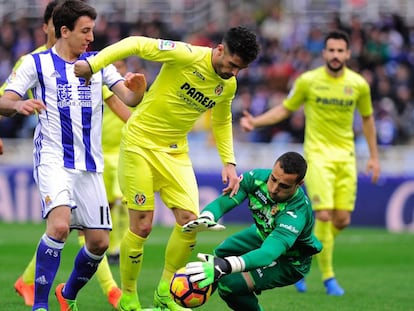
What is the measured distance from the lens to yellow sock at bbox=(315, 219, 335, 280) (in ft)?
35.8

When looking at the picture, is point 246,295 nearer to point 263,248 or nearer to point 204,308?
point 263,248

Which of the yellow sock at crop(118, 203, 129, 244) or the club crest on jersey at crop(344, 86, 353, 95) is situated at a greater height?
the club crest on jersey at crop(344, 86, 353, 95)

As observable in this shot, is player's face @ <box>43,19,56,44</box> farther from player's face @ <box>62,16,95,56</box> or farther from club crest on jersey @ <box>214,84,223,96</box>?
club crest on jersey @ <box>214,84,223,96</box>

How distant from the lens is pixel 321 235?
11195mm

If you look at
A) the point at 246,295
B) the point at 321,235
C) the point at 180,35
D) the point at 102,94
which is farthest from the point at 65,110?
the point at 180,35

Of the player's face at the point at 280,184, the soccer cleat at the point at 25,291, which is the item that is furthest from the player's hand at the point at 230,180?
the soccer cleat at the point at 25,291

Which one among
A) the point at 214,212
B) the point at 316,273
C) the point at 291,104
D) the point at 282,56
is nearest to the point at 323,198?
the point at 291,104

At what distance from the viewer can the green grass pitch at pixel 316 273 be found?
373 inches

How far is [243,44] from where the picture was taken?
779 cm

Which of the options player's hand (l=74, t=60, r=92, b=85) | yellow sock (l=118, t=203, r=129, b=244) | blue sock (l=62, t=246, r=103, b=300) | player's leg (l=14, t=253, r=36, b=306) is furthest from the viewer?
yellow sock (l=118, t=203, r=129, b=244)

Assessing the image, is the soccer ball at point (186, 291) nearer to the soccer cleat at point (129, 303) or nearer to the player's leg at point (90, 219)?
the player's leg at point (90, 219)

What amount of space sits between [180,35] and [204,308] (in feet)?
59.3

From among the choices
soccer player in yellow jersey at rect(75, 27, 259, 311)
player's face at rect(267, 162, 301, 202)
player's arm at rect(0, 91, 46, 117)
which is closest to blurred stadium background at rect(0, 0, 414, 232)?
soccer player in yellow jersey at rect(75, 27, 259, 311)

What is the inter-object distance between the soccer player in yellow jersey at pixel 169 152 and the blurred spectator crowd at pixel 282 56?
12487mm
